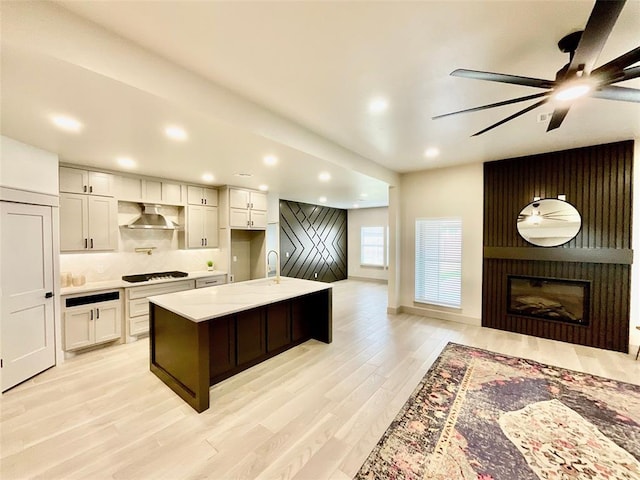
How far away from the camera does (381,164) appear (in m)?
4.82

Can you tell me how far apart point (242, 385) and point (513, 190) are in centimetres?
499

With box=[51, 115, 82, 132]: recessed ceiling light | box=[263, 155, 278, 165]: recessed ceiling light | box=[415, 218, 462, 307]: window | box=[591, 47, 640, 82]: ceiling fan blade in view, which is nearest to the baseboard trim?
box=[415, 218, 462, 307]: window

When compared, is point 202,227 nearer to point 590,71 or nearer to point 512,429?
point 512,429

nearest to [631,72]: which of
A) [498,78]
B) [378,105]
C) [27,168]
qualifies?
[498,78]

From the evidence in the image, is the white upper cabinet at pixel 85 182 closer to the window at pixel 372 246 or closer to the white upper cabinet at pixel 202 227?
the white upper cabinet at pixel 202 227

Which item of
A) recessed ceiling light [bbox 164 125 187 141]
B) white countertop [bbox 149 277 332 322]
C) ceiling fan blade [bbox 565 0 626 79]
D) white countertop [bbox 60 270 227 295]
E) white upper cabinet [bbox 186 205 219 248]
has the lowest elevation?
white countertop [bbox 60 270 227 295]

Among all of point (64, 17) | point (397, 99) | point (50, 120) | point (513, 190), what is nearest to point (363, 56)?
point (397, 99)

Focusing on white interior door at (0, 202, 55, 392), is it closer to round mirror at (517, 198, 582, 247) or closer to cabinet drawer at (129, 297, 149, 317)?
cabinet drawer at (129, 297, 149, 317)

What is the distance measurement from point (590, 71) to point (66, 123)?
13.5ft

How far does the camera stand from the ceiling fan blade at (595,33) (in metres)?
1.13

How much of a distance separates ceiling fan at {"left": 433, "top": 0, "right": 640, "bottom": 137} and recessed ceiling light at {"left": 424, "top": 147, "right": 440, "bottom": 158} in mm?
1942

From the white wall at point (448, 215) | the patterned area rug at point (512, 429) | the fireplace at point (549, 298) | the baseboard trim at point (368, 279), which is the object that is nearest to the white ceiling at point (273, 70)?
the white wall at point (448, 215)

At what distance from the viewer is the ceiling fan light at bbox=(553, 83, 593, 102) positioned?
5.53ft

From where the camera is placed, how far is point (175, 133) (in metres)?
2.69
